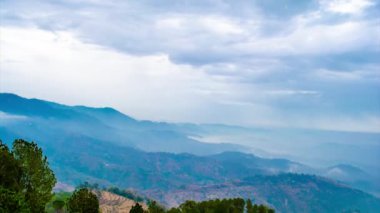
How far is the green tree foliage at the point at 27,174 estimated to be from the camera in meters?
50.8

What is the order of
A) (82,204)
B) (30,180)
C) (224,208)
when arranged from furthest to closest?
(224,208)
(82,204)
(30,180)

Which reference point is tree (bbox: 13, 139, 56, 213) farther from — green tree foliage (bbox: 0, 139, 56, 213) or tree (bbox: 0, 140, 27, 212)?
tree (bbox: 0, 140, 27, 212)

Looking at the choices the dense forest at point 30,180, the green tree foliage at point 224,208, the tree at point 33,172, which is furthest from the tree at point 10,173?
the green tree foliage at point 224,208

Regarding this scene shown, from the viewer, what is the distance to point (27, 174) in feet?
175

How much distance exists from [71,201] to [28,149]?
834 cm

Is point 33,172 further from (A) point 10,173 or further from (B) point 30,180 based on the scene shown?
(A) point 10,173

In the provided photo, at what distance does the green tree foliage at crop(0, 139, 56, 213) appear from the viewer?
50.8 meters

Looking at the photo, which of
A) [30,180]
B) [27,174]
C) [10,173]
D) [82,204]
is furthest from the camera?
[82,204]

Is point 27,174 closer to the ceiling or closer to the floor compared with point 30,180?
closer to the ceiling

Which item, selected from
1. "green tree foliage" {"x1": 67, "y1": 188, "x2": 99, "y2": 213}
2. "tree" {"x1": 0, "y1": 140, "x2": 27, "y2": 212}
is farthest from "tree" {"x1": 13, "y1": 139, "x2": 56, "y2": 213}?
"green tree foliage" {"x1": 67, "y1": 188, "x2": 99, "y2": 213}

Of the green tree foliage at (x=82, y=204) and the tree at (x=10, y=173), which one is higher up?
the tree at (x=10, y=173)

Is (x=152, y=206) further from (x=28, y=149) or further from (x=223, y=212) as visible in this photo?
(x=28, y=149)

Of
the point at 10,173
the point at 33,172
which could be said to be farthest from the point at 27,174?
the point at 10,173

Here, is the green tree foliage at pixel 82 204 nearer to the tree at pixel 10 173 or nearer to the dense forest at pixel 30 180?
the dense forest at pixel 30 180
